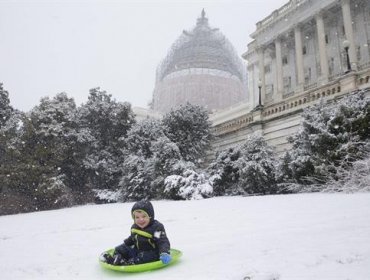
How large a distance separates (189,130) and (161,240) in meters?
13.8

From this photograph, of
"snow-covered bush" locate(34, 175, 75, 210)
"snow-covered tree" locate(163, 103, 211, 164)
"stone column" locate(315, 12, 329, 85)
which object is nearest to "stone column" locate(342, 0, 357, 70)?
"stone column" locate(315, 12, 329, 85)

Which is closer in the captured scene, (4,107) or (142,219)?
(142,219)

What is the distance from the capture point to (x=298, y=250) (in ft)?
12.4

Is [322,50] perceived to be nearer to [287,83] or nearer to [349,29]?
[349,29]

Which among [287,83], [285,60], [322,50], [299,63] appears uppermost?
[285,60]

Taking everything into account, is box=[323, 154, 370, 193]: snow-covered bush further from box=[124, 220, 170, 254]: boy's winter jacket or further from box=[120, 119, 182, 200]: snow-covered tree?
box=[120, 119, 182, 200]: snow-covered tree

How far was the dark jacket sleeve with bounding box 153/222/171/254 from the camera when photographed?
12.7ft

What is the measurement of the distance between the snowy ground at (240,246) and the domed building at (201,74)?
132ft

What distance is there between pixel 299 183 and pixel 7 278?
9176mm

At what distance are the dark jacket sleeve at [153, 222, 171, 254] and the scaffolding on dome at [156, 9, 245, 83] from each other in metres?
47.4

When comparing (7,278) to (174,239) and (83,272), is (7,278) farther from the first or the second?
(174,239)

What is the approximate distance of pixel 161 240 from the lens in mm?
3982

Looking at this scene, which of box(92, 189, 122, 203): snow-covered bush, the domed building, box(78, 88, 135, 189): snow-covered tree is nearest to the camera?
box(92, 189, 122, 203): snow-covered bush

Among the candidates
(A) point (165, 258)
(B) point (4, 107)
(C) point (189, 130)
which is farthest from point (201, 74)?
(A) point (165, 258)
